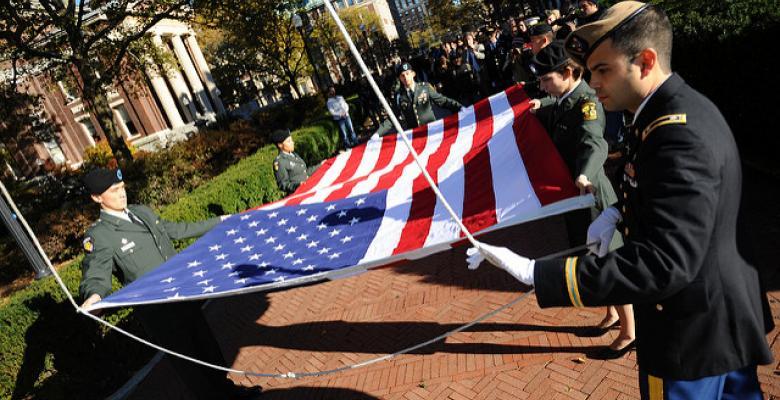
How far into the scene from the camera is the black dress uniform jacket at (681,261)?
133 centimetres

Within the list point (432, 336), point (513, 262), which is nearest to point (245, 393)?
point (432, 336)

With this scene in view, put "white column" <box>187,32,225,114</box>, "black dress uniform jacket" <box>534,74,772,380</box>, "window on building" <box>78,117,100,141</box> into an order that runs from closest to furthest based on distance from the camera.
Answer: "black dress uniform jacket" <box>534,74,772,380</box>
"window on building" <box>78,117,100,141</box>
"white column" <box>187,32,225,114</box>

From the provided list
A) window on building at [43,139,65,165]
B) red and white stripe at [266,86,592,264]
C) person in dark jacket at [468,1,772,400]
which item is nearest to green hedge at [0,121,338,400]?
red and white stripe at [266,86,592,264]

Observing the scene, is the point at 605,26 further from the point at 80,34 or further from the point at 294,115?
the point at 294,115

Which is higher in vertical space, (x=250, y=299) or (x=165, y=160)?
(x=165, y=160)

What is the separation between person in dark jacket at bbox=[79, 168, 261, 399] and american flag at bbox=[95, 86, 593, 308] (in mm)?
309

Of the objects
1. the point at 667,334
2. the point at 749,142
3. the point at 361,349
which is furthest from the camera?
the point at 749,142

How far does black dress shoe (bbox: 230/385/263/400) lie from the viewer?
172 inches

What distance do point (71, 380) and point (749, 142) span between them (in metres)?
8.81

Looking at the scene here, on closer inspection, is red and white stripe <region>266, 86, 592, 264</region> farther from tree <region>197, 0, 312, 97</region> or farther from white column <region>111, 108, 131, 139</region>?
white column <region>111, 108, 131, 139</region>

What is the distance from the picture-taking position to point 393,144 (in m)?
5.53

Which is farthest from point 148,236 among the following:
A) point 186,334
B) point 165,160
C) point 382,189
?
point 165,160

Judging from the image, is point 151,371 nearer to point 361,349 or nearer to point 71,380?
point 71,380

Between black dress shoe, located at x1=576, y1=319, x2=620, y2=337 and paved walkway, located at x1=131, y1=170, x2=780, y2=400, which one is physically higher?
paved walkway, located at x1=131, y1=170, x2=780, y2=400
